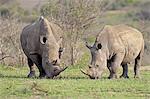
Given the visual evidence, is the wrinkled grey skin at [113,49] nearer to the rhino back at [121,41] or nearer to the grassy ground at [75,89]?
the rhino back at [121,41]

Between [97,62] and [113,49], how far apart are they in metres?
0.96

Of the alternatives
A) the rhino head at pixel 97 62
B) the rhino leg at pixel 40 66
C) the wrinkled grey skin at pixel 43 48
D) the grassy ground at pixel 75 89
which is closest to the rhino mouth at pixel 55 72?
the wrinkled grey skin at pixel 43 48

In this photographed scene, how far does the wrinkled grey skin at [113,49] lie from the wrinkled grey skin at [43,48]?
3.65ft

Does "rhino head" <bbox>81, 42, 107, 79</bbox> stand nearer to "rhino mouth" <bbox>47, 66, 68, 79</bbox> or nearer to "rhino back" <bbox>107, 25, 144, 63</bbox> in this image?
"rhino back" <bbox>107, 25, 144, 63</bbox>

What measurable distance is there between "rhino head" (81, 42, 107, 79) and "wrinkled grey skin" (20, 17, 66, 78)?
3.27 ft

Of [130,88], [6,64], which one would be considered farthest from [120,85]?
[6,64]

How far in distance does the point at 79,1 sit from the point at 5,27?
4045mm

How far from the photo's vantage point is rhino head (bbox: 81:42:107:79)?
23.6 metres

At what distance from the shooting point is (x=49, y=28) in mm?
24688

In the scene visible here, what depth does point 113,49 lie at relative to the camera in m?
24.5

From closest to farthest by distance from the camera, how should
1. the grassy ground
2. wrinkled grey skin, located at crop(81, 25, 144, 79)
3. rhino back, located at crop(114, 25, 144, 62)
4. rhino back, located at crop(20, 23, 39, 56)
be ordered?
the grassy ground
wrinkled grey skin, located at crop(81, 25, 144, 79)
rhino back, located at crop(20, 23, 39, 56)
rhino back, located at crop(114, 25, 144, 62)

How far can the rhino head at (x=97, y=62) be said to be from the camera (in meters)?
23.6

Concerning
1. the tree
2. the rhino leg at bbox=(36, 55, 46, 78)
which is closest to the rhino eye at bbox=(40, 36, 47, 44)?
the rhino leg at bbox=(36, 55, 46, 78)

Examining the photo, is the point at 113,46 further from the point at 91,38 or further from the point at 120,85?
the point at 91,38
